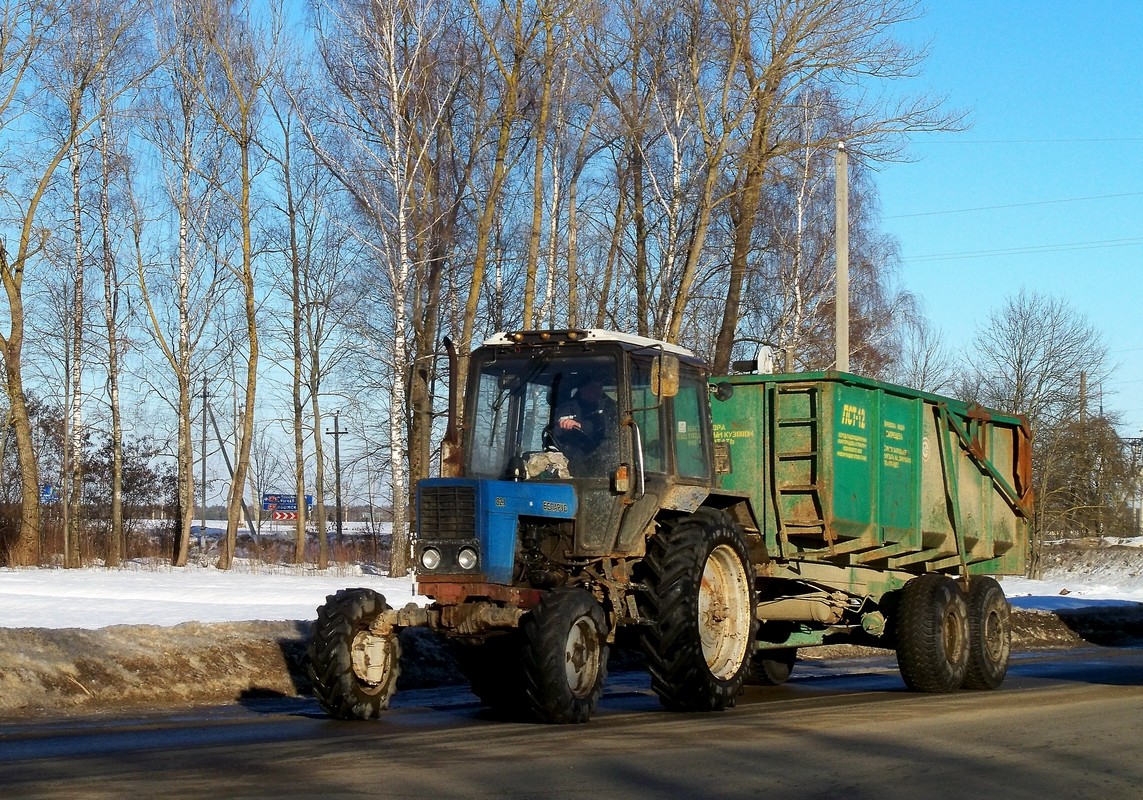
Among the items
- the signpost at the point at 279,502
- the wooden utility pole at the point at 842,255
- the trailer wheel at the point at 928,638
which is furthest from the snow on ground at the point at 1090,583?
the signpost at the point at 279,502

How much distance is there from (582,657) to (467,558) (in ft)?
3.46

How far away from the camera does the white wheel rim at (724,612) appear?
10922 mm

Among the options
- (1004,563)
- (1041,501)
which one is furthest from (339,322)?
(1004,563)

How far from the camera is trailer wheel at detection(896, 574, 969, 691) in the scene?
510 inches

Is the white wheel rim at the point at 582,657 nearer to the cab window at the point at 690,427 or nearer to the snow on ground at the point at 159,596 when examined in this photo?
the cab window at the point at 690,427

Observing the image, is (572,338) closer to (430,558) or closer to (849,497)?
(430,558)

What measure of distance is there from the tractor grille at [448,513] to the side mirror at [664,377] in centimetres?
150

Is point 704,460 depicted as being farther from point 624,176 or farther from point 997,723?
point 624,176

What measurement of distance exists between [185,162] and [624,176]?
989cm

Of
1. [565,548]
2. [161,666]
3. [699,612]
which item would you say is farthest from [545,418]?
[161,666]

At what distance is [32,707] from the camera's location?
11.4 metres

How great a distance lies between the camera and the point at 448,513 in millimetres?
9898

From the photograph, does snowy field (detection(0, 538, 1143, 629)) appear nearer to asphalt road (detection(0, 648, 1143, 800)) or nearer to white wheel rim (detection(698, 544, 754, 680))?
asphalt road (detection(0, 648, 1143, 800))

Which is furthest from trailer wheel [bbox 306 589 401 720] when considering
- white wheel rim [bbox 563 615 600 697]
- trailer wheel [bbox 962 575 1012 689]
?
trailer wheel [bbox 962 575 1012 689]
